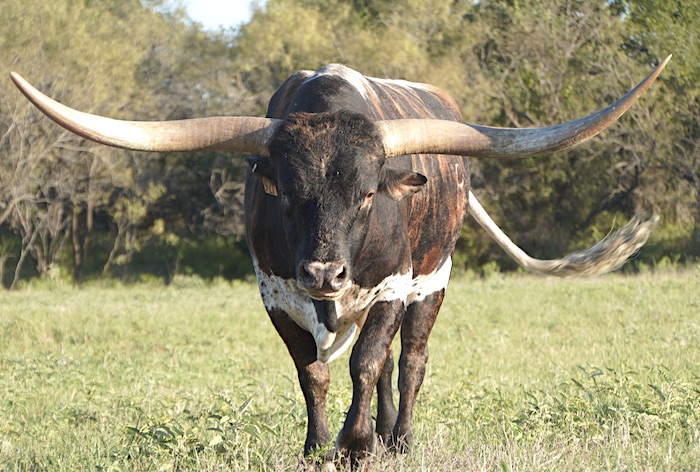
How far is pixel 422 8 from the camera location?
29.6 meters

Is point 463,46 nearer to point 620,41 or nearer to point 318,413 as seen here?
point 620,41

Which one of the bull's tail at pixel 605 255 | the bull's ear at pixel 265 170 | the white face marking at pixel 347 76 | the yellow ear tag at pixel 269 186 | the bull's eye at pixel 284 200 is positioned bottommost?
the bull's tail at pixel 605 255

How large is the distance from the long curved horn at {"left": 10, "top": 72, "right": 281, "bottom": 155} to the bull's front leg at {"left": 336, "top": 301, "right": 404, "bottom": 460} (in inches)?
42.5

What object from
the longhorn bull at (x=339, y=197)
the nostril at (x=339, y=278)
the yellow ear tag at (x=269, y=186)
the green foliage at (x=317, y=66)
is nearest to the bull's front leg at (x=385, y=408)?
the longhorn bull at (x=339, y=197)

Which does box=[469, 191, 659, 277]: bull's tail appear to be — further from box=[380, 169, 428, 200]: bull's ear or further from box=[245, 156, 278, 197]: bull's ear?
box=[245, 156, 278, 197]: bull's ear

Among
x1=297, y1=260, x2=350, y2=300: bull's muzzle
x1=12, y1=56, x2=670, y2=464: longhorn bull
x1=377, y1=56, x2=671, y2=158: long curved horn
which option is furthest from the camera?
x1=377, y1=56, x2=671, y2=158: long curved horn

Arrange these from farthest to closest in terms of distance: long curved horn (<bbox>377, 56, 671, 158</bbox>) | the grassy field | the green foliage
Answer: the green foliage, the grassy field, long curved horn (<bbox>377, 56, 671, 158</bbox>)

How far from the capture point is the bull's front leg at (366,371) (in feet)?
16.2

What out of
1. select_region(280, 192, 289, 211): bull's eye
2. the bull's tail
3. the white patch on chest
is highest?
select_region(280, 192, 289, 211): bull's eye

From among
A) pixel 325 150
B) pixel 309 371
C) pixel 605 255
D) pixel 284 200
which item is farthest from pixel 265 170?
pixel 605 255

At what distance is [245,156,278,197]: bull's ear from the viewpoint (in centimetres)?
469

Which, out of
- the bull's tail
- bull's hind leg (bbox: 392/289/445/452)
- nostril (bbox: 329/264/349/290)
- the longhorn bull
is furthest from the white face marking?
the bull's tail

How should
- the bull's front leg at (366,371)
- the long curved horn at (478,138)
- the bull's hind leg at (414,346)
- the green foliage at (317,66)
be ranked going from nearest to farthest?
1. the long curved horn at (478,138)
2. the bull's front leg at (366,371)
3. the bull's hind leg at (414,346)
4. the green foliage at (317,66)

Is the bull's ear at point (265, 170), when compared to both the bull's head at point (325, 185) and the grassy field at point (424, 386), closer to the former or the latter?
the bull's head at point (325, 185)
